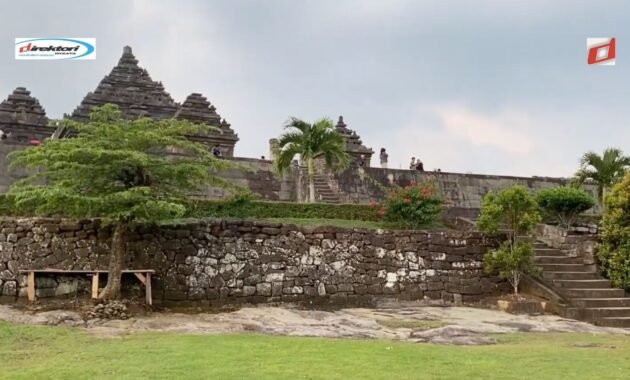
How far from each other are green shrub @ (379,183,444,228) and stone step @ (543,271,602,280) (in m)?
3.20

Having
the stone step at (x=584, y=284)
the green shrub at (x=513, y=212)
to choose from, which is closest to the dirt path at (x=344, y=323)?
the stone step at (x=584, y=284)

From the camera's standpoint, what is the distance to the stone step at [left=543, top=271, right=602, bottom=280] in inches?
542

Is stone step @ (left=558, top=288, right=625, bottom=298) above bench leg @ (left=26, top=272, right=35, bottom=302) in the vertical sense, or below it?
below

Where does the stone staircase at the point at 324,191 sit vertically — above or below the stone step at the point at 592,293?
above

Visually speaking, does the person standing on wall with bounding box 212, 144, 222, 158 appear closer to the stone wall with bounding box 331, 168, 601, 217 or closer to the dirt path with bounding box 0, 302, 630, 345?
the stone wall with bounding box 331, 168, 601, 217

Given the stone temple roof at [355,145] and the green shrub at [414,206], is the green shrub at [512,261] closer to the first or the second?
the green shrub at [414,206]

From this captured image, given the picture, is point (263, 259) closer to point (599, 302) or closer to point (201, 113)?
point (599, 302)

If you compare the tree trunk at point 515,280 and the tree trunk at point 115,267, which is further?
the tree trunk at point 515,280

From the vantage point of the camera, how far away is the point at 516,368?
6.86m

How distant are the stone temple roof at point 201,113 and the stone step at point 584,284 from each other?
15411mm

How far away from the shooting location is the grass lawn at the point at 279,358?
6.34 metres

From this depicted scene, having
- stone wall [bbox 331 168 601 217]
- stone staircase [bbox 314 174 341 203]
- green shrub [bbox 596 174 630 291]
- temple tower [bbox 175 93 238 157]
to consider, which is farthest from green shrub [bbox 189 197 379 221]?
temple tower [bbox 175 93 238 157]

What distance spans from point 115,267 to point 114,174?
1670mm

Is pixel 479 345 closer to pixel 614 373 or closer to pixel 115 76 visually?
pixel 614 373
